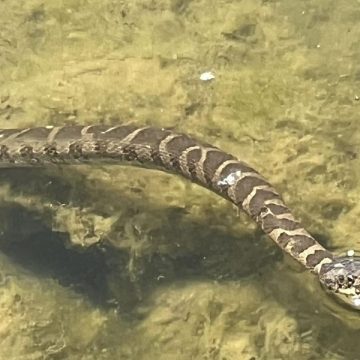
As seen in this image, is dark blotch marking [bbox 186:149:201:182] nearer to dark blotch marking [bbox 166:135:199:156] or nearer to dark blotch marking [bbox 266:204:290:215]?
dark blotch marking [bbox 166:135:199:156]

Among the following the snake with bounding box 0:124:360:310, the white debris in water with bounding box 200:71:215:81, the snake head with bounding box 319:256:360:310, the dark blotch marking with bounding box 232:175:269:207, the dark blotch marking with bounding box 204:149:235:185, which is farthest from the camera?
the white debris in water with bounding box 200:71:215:81

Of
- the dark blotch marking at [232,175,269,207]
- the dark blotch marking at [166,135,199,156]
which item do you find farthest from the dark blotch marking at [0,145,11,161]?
the dark blotch marking at [232,175,269,207]

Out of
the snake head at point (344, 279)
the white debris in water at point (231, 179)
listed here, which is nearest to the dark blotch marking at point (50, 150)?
the white debris in water at point (231, 179)

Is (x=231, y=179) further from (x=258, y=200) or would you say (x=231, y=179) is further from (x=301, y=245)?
(x=301, y=245)

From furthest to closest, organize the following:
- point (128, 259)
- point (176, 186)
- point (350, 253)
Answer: point (176, 186), point (128, 259), point (350, 253)

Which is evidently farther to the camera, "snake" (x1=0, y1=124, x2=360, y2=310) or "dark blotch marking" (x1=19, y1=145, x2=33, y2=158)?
"dark blotch marking" (x1=19, y1=145, x2=33, y2=158)

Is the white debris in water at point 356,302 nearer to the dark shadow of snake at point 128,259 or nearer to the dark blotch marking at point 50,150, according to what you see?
the dark shadow of snake at point 128,259

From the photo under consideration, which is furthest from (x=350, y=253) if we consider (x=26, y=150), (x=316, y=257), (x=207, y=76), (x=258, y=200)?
(x=26, y=150)
